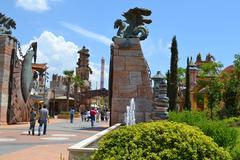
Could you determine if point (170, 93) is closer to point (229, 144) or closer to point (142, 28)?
point (142, 28)

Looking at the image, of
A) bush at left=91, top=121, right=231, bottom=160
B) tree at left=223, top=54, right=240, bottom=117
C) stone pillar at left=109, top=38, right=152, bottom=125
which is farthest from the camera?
tree at left=223, top=54, right=240, bottom=117

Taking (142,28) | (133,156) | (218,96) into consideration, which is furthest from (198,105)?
(133,156)

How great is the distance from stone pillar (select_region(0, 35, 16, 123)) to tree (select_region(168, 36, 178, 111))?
1831cm

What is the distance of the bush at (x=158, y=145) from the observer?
20.7 feet

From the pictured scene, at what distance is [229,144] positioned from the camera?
12.0 meters

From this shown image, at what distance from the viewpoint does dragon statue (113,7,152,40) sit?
26.5 metres

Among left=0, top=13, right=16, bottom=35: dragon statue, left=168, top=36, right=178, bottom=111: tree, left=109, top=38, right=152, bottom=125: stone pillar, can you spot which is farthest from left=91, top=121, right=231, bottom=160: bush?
left=168, top=36, right=178, bottom=111: tree

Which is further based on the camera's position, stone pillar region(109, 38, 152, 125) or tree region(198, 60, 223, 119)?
tree region(198, 60, 223, 119)

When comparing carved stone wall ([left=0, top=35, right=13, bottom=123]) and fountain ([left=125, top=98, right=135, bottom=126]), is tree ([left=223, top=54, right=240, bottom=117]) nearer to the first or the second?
fountain ([left=125, top=98, right=135, bottom=126])

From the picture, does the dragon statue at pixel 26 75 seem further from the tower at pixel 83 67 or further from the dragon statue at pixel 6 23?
Result: the tower at pixel 83 67

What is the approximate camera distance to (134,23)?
2692 centimetres

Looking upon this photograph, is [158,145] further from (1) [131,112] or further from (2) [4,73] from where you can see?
(2) [4,73]

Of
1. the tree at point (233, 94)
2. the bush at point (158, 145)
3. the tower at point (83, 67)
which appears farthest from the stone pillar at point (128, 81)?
the tower at point (83, 67)

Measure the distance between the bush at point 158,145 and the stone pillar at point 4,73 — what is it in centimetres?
2241
